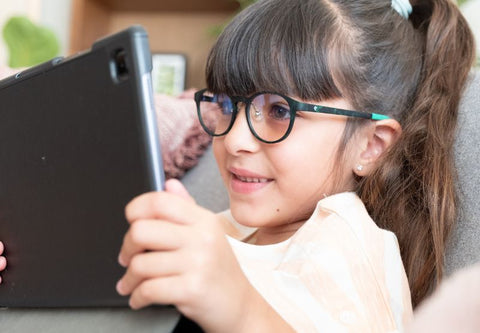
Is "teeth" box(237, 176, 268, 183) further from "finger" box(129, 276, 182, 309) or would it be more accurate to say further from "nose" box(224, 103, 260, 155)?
"finger" box(129, 276, 182, 309)

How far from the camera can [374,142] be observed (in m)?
0.76

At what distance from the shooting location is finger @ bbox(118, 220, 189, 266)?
1.22ft

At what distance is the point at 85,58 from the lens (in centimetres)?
42

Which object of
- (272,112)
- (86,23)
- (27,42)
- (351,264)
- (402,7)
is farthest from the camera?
(86,23)

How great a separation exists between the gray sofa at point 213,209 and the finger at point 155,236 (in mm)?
55

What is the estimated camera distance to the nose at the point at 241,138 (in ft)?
2.27

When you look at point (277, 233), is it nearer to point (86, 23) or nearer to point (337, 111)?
point (337, 111)

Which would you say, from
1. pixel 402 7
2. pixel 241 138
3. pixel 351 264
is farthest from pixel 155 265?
pixel 402 7

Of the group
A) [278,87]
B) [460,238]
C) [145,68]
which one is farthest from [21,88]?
[460,238]

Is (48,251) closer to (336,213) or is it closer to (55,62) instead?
(55,62)

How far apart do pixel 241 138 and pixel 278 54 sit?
0.12m

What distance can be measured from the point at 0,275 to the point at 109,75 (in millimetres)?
277

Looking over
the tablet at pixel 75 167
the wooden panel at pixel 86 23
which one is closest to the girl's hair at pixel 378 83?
the tablet at pixel 75 167

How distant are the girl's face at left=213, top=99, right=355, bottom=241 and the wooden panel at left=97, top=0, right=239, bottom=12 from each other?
4.89ft
